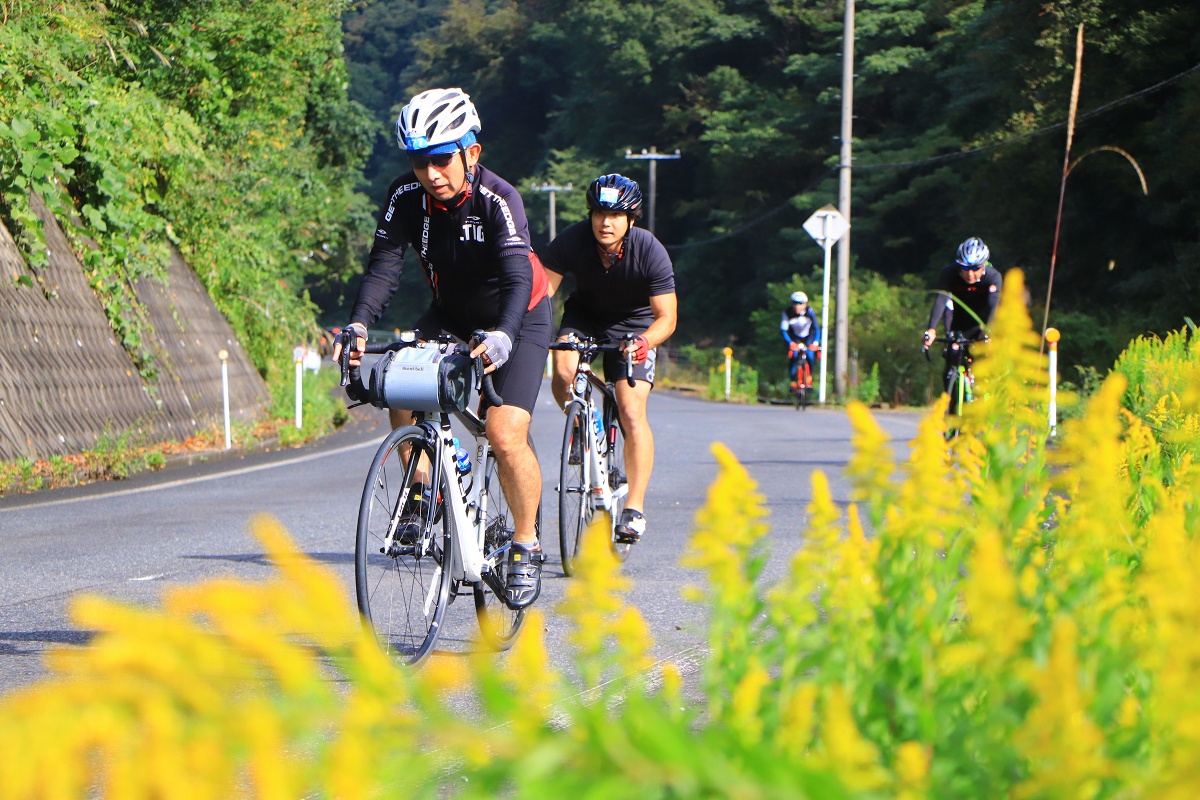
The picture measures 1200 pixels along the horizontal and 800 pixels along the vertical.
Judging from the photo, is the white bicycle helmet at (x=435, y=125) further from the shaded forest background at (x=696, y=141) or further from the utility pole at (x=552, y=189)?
the utility pole at (x=552, y=189)

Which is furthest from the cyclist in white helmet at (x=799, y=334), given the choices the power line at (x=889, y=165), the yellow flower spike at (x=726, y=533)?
the yellow flower spike at (x=726, y=533)

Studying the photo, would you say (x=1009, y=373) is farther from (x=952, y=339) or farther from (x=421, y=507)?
(x=952, y=339)

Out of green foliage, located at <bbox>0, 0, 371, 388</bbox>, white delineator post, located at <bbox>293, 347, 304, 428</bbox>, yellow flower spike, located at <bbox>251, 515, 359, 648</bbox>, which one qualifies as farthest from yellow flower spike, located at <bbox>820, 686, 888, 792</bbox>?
white delineator post, located at <bbox>293, 347, 304, 428</bbox>

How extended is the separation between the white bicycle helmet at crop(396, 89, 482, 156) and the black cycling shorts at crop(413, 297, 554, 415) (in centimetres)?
77

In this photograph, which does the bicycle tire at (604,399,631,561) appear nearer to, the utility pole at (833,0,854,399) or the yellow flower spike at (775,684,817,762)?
the yellow flower spike at (775,684,817,762)

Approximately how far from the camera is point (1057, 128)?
30688 mm

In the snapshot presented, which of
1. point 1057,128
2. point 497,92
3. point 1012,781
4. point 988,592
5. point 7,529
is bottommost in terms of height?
point 7,529

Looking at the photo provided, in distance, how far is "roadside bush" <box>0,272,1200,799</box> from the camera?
1354mm

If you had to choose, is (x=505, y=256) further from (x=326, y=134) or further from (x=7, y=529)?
(x=326, y=134)

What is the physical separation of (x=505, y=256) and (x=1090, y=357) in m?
25.4

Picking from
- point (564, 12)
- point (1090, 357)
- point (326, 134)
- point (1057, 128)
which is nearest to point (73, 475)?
point (1090, 357)

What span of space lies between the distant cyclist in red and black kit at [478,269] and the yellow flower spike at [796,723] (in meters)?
3.58

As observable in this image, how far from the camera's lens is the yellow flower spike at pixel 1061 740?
1.45 metres

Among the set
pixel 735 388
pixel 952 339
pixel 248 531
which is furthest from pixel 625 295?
pixel 735 388
